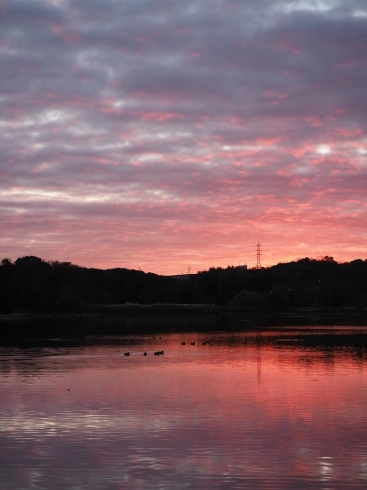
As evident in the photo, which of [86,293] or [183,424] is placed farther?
[86,293]

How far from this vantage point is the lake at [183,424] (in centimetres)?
1543

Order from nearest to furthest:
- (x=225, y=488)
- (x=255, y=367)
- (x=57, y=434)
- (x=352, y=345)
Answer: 1. (x=225, y=488)
2. (x=57, y=434)
3. (x=255, y=367)
4. (x=352, y=345)

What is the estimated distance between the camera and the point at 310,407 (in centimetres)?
2422

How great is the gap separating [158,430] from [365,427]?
239 inches

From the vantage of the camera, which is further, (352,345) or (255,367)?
(352,345)

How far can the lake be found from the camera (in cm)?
1543

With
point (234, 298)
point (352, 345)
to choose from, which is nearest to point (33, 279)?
point (234, 298)

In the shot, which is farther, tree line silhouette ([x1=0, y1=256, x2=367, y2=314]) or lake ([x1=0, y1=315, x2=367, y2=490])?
tree line silhouette ([x1=0, y1=256, x2=367, y2=314])

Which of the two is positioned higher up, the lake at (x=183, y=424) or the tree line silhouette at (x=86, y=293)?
the tree line silhouette at (x=86, y=293)

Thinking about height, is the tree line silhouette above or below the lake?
above

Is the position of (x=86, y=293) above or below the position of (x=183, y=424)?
above

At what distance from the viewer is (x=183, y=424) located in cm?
2116

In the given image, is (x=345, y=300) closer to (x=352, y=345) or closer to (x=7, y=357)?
(x=352, y=345)

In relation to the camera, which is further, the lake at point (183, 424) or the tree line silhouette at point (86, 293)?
the tree line silhouette at point (86, 293)
